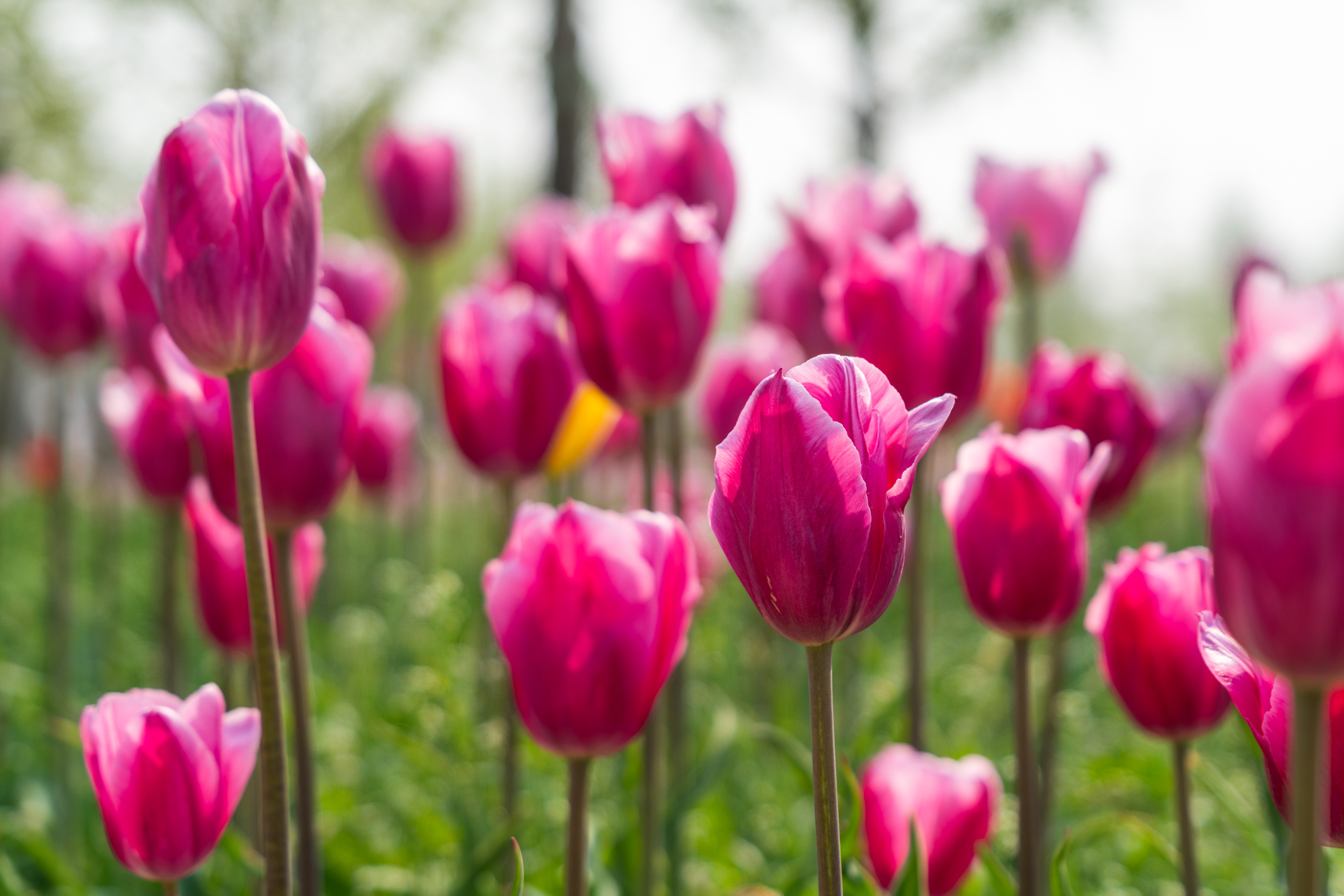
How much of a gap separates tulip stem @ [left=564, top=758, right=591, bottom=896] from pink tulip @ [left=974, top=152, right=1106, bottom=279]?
65.5 inches

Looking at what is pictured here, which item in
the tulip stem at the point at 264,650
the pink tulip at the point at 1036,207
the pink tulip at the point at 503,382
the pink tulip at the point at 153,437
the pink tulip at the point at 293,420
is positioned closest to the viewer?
the tulip stem at the point at 264,650

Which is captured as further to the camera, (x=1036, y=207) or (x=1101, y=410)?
(x=1036, y=207)

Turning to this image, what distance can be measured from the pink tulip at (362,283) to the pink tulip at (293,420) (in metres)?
0.94

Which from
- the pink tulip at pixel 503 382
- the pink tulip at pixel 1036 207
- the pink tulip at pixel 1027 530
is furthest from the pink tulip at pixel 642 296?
the pink tulip at pixel 1036 207

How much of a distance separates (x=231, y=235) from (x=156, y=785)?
0.47 metres

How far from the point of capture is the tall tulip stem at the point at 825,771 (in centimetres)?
67

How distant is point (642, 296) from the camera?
1.24 meters

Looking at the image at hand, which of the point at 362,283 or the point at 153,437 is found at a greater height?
the point at 362,283

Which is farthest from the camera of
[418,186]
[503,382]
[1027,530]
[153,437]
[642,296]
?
[418,186]

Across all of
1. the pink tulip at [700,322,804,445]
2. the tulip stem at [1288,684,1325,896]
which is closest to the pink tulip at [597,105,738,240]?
the pink tulip at [700,322,804,445]

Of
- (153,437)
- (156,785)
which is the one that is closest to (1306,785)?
(156,785)

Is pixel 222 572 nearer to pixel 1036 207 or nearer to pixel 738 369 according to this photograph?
pixel 738 369

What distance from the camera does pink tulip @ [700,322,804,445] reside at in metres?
2.17

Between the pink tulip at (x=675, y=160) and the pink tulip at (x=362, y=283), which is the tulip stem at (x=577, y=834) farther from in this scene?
the pink tulip at (x=362, y=283)
